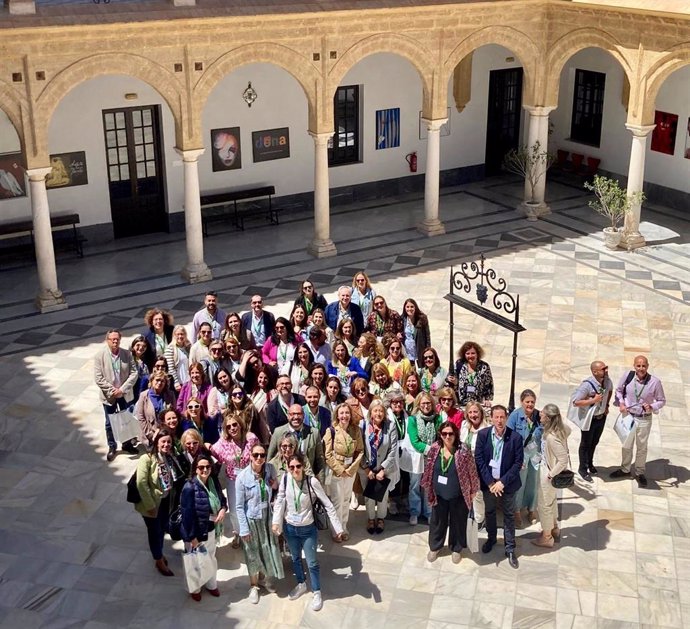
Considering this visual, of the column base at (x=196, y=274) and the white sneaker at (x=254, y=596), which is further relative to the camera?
the column base at (x=196, y=274)

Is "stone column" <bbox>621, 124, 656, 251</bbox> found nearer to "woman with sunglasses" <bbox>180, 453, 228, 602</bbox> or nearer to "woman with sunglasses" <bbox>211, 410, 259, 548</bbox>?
"woman with sunglasses" <bbox>211, 410, 259, 548</bbox>

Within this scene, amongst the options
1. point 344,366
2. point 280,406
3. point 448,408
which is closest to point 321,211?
point 344,366

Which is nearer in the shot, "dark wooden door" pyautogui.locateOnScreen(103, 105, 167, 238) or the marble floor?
the marble floor

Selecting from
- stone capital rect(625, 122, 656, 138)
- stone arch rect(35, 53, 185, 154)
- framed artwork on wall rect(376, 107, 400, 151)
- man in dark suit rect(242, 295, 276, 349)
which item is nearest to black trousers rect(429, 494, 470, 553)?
man in dark suit rect(242, 295, 276, 349)

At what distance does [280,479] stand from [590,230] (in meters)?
12.4

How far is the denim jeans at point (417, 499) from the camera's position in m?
9.80

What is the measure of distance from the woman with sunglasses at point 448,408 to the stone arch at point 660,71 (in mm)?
9820

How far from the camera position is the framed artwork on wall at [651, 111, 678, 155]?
20453 millimetres

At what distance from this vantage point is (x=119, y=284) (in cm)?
1691

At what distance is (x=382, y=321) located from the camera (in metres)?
11.9

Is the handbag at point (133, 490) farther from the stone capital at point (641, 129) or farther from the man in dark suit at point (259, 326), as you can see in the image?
the stone capital at point (641, 129)

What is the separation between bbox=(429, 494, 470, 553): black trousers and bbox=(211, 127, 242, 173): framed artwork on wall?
1176 centimetres

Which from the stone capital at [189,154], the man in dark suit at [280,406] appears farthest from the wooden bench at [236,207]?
the man in dark suit at [280,406]

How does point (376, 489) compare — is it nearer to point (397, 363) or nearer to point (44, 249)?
point (397, 363)
